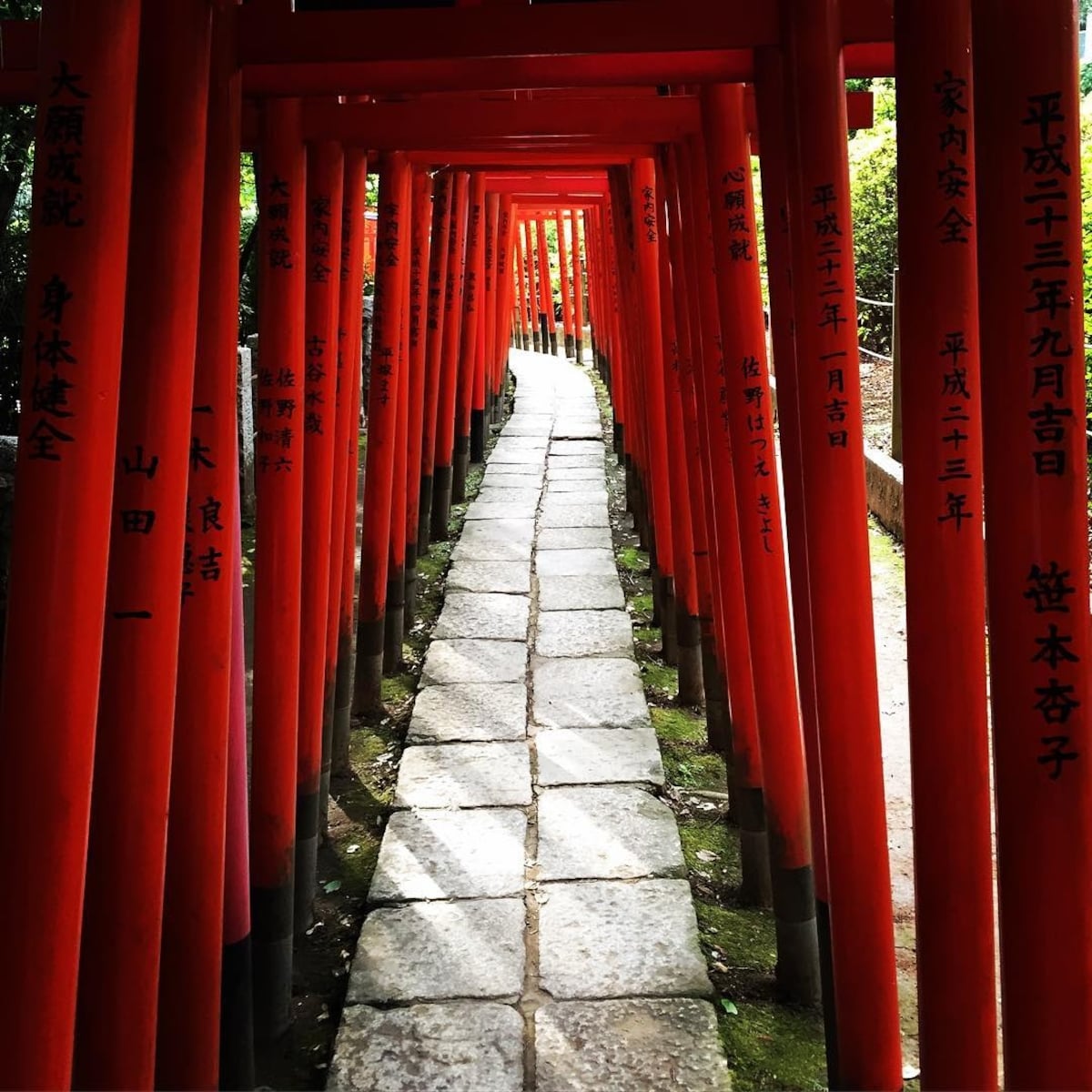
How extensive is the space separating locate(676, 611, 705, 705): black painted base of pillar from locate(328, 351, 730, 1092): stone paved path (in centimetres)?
26

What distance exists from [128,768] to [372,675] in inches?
142

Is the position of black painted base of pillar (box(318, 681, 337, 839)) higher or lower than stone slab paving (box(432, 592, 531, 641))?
lower

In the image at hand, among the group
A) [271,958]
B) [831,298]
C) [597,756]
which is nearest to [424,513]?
[597,756]

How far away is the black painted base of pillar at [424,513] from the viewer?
763 centimetres

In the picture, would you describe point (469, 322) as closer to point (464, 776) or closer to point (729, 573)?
point (464, 776)

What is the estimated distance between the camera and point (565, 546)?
8.12m

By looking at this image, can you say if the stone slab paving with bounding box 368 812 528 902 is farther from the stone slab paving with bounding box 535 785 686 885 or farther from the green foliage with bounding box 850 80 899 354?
the green foliage with bounding box 850 80 899 354

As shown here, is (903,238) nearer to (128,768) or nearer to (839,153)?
(839,153)

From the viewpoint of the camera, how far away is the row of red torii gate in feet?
5.43

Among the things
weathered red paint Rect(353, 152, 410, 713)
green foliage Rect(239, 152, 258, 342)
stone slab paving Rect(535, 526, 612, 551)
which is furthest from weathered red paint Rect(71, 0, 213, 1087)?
green foliage Rect(239, 152, 258, 342)

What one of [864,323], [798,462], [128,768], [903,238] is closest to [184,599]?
[128,768]

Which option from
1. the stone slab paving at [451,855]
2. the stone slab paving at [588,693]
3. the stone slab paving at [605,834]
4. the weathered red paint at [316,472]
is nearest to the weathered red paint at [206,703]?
the weathered red paint at [316,472]

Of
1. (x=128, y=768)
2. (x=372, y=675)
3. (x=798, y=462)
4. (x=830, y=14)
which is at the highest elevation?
(x=830, y=14)

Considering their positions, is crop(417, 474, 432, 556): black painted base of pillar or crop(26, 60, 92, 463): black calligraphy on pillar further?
crop(417, 474, 432, 556): black painted base of pillar
